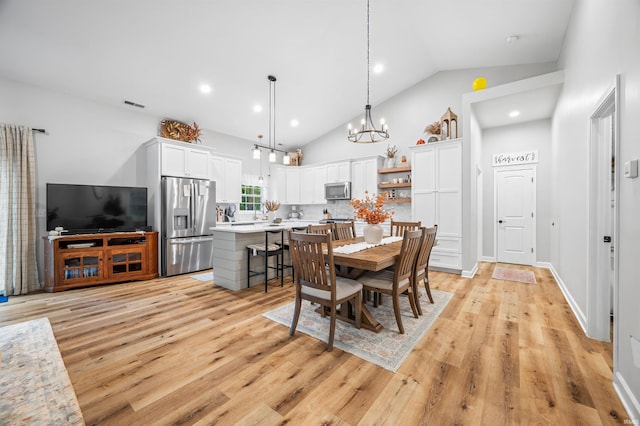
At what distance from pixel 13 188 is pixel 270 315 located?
402cm

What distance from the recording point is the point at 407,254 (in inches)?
100.0

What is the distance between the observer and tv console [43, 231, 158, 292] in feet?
12.5

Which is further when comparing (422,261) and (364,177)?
(364,177)

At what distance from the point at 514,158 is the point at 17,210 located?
27.9ft

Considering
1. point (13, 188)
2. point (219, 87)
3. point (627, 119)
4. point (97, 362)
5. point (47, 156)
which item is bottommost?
point (97, 362)

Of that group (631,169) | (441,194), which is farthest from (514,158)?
(631,169)

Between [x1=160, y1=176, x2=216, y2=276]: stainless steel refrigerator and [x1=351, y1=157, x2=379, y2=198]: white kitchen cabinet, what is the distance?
10.1 ft

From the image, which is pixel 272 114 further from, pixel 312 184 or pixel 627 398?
pixel 627 398

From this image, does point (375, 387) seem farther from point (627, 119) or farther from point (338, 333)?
point (627, 119)

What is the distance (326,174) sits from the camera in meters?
6.74

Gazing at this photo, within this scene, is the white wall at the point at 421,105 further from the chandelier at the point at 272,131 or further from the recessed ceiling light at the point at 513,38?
the chandelier at the point at 272,131

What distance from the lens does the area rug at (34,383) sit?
1.53 m

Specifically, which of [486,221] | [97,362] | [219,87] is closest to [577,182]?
[486,221]

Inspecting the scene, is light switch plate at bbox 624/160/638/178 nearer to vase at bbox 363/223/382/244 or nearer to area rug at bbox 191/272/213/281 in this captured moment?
vase at bbox 363/223/382/244
